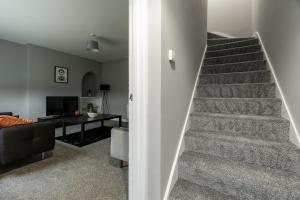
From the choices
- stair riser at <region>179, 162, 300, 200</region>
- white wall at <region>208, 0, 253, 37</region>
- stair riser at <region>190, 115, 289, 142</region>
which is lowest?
stair riser at <region>179, 162, 300, 200</region>

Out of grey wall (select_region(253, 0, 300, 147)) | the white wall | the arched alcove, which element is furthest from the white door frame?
the arched alcove

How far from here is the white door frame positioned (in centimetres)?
112

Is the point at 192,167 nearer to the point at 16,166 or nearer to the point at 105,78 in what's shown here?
the point at 16,166

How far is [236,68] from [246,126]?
3.69 feet

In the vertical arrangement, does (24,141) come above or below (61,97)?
below

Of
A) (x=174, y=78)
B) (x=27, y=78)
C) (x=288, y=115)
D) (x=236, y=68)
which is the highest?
(x=27, y=78)

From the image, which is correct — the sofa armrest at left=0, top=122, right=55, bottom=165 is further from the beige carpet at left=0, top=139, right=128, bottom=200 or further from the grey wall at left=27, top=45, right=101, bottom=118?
the grey wall at left=27, top=45, right=101, bottom=118

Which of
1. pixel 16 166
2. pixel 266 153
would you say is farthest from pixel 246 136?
pixel 16 166

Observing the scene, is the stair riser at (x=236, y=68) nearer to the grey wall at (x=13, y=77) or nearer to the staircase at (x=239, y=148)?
the staircase at (x=239, y=148)

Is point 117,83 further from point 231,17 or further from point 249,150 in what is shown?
point 249,150

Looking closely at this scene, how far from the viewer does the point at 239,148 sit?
4.67ft

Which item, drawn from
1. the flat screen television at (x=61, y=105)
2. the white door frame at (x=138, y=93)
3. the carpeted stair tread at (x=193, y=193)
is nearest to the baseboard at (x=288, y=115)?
the carpeted stair tread at (x=193, y=193)

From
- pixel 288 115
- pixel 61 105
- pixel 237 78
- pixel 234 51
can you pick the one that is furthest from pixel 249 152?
pixel 61 105

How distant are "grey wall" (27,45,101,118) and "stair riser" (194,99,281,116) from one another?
4603mm
